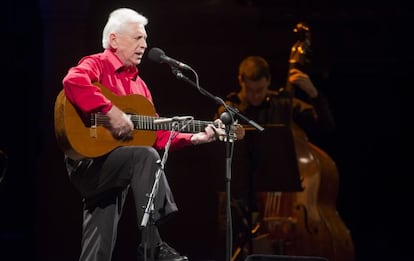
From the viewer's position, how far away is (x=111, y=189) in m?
4.47

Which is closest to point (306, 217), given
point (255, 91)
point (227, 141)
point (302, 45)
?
point (255, 91)

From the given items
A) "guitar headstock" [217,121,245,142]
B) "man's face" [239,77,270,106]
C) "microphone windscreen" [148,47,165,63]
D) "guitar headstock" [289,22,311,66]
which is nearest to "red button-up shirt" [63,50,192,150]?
"guitar headstock" [217,121,245,142]

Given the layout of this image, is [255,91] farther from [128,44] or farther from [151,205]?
[151,205]

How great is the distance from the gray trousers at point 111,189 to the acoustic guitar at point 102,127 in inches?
4.0

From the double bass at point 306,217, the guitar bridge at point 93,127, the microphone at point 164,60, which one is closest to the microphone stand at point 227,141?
the microphone at point 164,60

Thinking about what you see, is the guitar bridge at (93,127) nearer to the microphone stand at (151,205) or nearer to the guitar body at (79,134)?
the guitar body at (79,134)

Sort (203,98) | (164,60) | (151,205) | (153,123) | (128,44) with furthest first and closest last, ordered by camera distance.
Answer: (203,98), (128,44), (153,123), (164,60), (151,205)

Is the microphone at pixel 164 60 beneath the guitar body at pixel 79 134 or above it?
above

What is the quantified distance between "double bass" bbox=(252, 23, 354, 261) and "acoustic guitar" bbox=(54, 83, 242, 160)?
1.56m

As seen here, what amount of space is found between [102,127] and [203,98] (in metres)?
3.54

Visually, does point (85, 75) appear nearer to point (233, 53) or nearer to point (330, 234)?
point (330, 234)

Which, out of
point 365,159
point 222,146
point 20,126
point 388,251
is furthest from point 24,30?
point 388,251

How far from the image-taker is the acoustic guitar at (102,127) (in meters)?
4.31

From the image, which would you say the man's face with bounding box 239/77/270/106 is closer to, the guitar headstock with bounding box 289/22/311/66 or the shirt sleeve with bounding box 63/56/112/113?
the guitar headstock with bounding box 289/22/311/66
